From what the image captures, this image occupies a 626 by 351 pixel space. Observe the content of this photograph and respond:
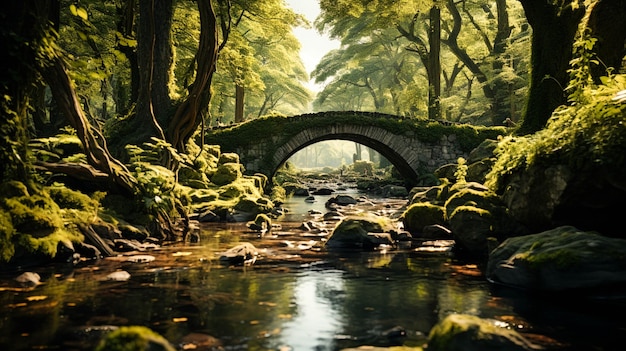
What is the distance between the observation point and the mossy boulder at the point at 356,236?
8.68 meters

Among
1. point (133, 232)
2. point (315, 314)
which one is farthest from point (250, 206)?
point (315, 314)

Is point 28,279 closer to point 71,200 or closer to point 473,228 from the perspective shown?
point 71,200

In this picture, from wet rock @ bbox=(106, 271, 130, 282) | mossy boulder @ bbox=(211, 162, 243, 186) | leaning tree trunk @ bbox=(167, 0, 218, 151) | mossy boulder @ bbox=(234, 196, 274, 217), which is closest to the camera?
wet rock @ bbox=(106, 271, 130, 282)

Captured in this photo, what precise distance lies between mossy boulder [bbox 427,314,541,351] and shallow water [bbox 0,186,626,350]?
51 centimetres

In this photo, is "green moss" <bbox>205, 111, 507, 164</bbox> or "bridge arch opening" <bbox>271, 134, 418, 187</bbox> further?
"bridge arch opening" <bbox>271, 134, 418, 187</bbox>

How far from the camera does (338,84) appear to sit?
169 ft

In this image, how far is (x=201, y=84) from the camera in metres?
11.1

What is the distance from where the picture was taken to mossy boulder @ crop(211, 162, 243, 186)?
1587 cm

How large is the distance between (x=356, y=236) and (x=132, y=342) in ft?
21.7

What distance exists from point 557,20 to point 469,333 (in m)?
11.2

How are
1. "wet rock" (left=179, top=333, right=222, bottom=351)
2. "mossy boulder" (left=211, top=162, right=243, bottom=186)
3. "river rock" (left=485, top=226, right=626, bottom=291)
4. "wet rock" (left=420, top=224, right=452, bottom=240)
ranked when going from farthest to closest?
"mossy boulder" (left=211, top=162, right=243, bottom=186) → "wet rock" (left=420, top=224, right=452, bottom=240) → "river rock" (left=485, top=226, right=626, bottom=291) → "wet rock" (left=179, top=333, right=222, bottom=351)

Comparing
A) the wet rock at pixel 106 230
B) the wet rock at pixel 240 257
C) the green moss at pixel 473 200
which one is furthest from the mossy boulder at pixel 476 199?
the wet rock at pixel 106 230

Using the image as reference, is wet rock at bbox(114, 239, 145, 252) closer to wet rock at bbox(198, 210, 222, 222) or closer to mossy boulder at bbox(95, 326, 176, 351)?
wet rock at bbox(198, 210, 222, 222)

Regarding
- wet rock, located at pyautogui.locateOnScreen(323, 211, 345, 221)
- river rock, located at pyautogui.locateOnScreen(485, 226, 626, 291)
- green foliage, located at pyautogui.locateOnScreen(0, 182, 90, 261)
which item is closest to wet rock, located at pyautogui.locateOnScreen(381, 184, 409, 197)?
wet rock, located at pyautogui.locateOnScreen(323, 211, 345, 221)
